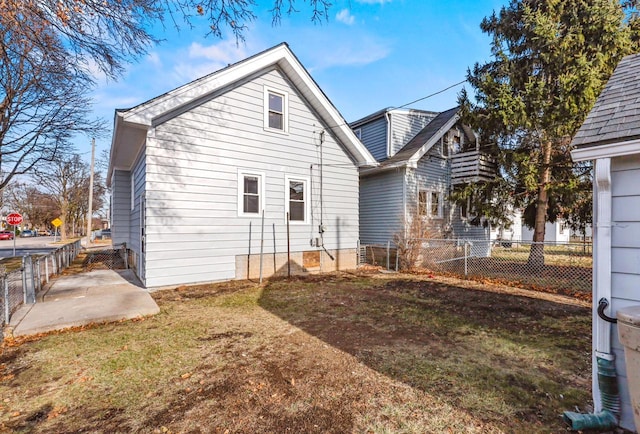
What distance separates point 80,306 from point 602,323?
7.63 meters

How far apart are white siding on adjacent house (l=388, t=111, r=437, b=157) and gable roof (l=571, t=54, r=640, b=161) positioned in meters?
10.5

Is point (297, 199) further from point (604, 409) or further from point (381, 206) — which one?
point (604, 409)

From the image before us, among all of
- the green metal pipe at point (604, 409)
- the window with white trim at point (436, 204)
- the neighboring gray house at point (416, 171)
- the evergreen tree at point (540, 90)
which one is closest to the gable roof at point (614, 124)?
the green metal pipe at point (604, 409)

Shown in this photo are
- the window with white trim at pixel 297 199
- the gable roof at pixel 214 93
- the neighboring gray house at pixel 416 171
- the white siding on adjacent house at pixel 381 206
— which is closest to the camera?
the gable roof at pixel 214 93

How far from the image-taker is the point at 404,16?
750cm

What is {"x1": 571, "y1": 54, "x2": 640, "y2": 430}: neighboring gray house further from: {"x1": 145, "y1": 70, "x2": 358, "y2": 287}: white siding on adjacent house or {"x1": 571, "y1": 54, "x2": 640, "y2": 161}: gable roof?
{"x1": 145, "y1": 70, "x2": 358, "y2": 287}: white siding on adjacent house

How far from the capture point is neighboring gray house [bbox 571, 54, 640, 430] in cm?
254

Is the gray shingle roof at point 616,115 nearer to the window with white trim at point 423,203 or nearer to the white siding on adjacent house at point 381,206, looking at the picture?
the white siding on adjacent house at point 381,206

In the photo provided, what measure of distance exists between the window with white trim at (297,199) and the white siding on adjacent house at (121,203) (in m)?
7.52

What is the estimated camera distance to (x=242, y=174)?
8.82 metres

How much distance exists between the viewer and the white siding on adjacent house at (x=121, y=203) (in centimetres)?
1268

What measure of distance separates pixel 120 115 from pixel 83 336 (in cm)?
474

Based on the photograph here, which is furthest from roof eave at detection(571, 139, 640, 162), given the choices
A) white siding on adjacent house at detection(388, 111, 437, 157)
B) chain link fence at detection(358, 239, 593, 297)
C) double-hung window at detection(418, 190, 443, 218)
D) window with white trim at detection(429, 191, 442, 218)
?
white siding on adjacent house at detection(388, 111, 437, 157)

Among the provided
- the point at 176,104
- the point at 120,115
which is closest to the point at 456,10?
the point at 176,104
